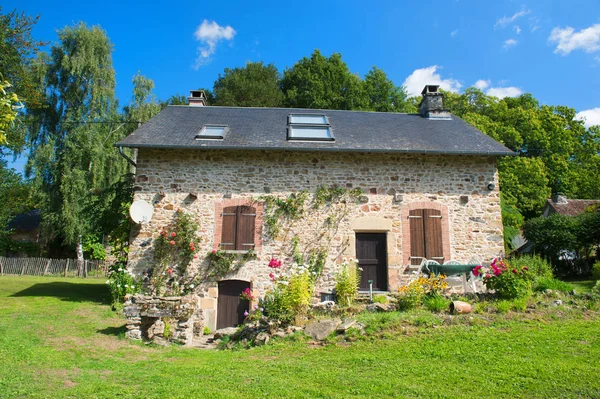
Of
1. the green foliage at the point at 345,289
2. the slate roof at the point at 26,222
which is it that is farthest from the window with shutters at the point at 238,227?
the slate roof at the point at 26,222

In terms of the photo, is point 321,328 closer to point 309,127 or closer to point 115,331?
point 115,331

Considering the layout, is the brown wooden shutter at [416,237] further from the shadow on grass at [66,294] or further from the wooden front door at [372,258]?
the shadow on grass at [66,294]

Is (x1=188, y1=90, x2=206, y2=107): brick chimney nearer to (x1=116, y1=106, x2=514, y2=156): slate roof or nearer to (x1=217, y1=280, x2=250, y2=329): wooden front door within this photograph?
(x1=116, y1=106, x2=514, y2=156): slate roof

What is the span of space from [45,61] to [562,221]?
2429 cm

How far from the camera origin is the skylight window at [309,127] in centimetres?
1007

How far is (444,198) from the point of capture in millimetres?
9828

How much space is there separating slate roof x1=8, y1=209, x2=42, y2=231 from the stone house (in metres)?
19.1

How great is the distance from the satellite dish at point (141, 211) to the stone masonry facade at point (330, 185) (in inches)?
9.6

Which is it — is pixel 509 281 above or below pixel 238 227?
below

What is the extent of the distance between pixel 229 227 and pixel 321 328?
4.04 m

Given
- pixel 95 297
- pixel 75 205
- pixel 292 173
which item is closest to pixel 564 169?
pixel 292 173

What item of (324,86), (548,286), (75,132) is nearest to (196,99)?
(75,132)

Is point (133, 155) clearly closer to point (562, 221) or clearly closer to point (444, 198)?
point (444, 198)

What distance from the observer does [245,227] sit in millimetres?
9445
